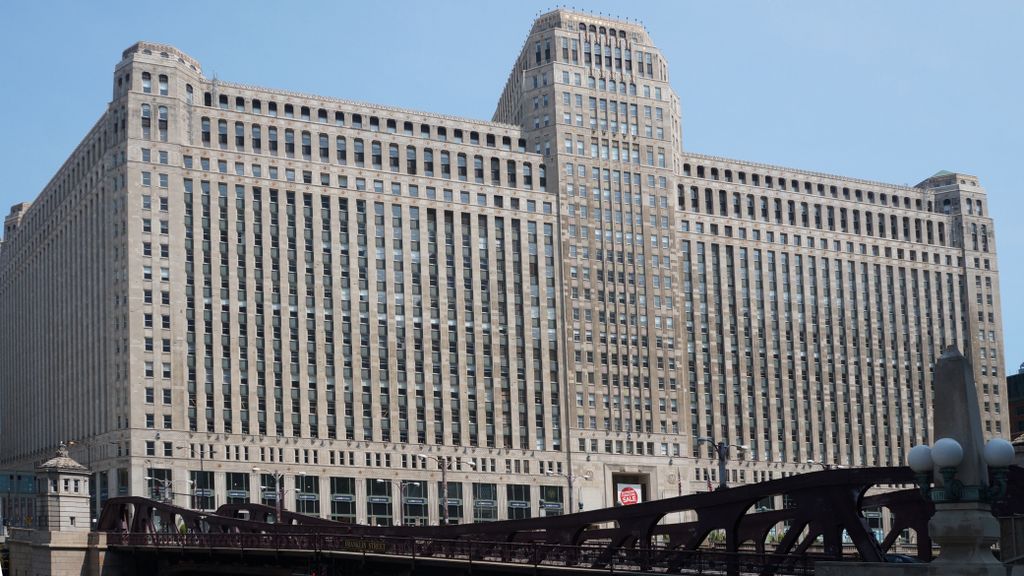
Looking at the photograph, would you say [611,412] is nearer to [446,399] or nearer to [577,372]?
[577,372]

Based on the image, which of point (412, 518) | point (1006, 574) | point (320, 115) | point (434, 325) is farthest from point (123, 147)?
point (1006, 574)

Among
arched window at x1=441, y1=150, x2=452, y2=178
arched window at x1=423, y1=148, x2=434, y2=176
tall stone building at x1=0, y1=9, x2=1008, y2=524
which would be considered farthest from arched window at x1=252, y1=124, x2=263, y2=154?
arched window at x1=441, y1=150, x2=452, y2=178

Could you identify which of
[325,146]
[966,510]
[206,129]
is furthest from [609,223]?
[966,510]

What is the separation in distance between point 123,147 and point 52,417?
4833 centimetres

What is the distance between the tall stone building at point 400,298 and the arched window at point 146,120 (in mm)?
615

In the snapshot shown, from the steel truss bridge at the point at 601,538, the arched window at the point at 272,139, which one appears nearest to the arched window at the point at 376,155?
the arched window at the point at 272,139

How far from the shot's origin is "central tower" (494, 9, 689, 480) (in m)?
185

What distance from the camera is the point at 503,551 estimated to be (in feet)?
260

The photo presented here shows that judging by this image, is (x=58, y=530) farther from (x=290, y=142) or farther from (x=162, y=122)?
(x=290, y=142)

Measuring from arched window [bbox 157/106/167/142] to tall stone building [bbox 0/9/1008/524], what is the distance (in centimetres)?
27

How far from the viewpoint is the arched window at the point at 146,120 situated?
166 m

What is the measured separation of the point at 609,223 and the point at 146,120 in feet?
197

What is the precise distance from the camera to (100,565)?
111m

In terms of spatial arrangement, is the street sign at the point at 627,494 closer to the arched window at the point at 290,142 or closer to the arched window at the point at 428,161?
the arched window at the point at 428,161
